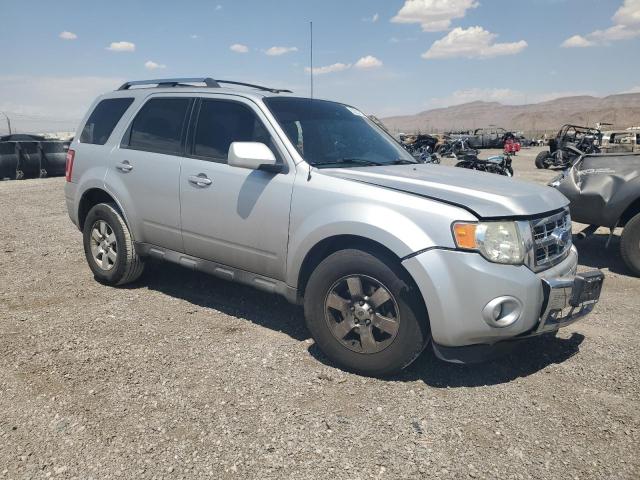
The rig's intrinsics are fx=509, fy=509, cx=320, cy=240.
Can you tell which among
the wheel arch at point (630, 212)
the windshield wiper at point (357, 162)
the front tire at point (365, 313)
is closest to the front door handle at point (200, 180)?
the windshield wiper at point (357, 162)

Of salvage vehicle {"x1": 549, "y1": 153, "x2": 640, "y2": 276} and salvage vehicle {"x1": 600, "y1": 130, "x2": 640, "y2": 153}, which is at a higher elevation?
salvage vehicle {"x1": 600, "y1": 130, "x2": 640, "y2": 153}

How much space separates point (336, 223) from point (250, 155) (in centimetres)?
76

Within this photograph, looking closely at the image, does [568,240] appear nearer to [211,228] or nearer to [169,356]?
[211,228]

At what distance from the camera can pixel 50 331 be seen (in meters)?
4.00

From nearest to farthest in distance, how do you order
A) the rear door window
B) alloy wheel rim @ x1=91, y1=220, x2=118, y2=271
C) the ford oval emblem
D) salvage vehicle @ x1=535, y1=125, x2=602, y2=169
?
1. the ford oval emblem
2. the rear door window
3. alloy wheel rim @ x1=91, y1=220, x2=118, y2=271
4. salvage vehicle @ x1=535, y1=125, x2=602, y2=169

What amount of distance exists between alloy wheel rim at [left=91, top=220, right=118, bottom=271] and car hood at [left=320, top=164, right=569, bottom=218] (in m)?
2.51

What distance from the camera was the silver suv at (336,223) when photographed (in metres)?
2.91

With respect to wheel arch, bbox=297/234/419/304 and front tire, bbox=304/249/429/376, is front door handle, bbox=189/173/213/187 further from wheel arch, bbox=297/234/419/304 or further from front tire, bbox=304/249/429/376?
front tire, bbox=304/249/429/376

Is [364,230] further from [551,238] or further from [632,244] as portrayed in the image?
[632,244]

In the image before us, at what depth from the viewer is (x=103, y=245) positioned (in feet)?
16.4

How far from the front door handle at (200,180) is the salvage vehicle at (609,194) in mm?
4579

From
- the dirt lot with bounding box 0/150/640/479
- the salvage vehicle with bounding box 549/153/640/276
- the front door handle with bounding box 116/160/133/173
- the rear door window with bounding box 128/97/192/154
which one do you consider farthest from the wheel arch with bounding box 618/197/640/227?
the front door handle with bounding box 116/160/133/173

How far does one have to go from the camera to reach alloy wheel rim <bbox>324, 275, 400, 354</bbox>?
3137mm

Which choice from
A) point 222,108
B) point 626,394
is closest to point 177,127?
point 222,108
